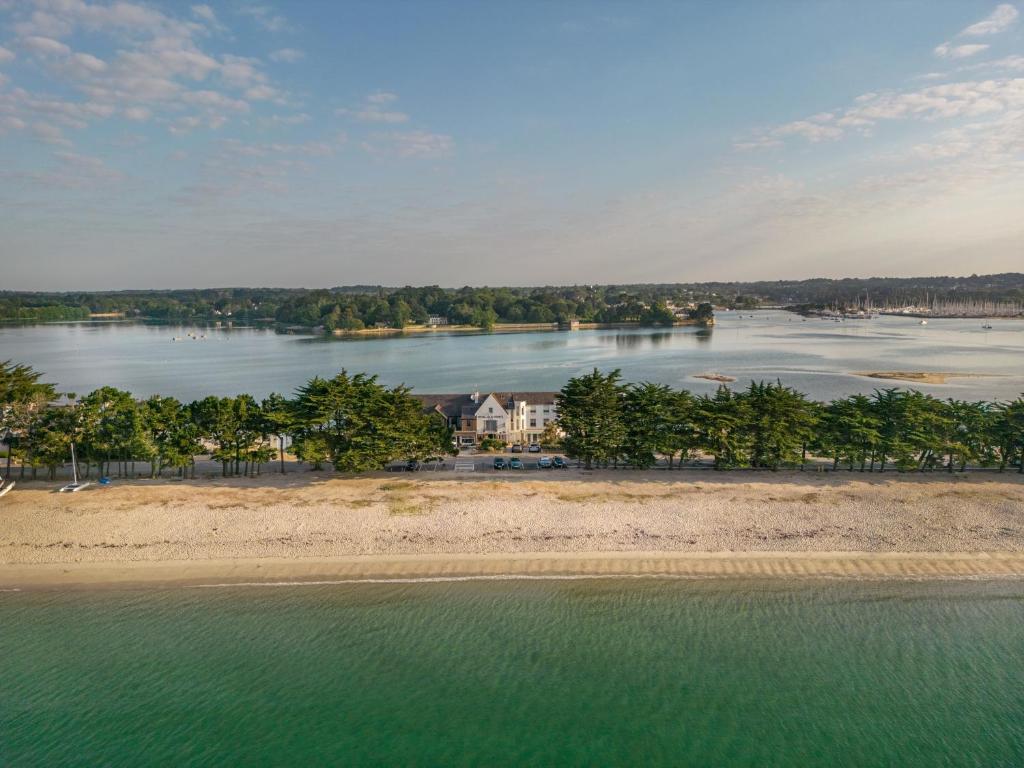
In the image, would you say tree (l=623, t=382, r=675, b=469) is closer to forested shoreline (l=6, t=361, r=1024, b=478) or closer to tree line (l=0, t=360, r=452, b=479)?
forested shoreline (l=6, t=361, r=1024, b=478)

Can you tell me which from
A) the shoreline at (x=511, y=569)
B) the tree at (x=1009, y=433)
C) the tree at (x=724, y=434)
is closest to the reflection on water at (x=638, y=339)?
the tree at (x=1009, y=433)

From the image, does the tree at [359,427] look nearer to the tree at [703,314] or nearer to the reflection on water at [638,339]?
the reflection on water at [638,339]

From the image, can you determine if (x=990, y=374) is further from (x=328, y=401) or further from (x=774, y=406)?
(x=328, y=401)

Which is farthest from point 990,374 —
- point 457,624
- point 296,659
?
point 296,659

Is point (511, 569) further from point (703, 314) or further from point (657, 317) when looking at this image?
point (703, 314)

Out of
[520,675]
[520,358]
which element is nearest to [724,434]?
[520,675]

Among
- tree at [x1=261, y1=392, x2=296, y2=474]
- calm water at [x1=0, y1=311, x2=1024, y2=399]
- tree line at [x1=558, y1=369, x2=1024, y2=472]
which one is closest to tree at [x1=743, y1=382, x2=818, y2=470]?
tree line at [x1=558, y1=369, x2=1024, y2=472]
